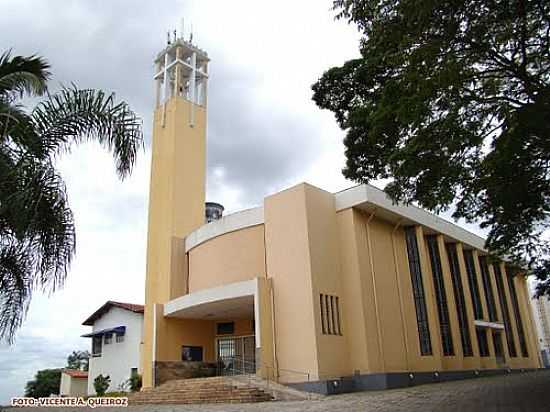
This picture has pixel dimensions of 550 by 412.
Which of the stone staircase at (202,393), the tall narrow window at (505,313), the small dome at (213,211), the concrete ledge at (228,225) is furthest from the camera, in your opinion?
the tall narrow window at (505,313)

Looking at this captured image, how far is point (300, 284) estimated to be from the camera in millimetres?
16844

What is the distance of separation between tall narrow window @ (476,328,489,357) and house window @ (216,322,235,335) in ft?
41.8

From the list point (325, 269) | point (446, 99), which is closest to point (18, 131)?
point (446, 99)

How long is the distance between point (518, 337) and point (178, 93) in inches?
959

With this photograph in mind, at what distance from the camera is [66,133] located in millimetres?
7098

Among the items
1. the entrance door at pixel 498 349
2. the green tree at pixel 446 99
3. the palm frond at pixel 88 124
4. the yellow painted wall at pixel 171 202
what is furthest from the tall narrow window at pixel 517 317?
the palm frond at pixel 88 124

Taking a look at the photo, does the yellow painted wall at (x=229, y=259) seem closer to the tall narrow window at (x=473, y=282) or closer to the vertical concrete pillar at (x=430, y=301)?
the vertical concrete pillar at (x=430, y=301)

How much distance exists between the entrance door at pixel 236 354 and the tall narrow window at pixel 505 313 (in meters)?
15.9

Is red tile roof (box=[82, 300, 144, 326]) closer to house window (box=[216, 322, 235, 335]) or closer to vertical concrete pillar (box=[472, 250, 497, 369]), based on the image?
house window (box=[216, 322, 235, 335])

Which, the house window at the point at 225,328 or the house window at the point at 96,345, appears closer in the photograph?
the house window at the point at 225,328

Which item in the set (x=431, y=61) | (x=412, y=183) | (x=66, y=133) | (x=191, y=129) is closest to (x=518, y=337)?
(x=191, y=129)

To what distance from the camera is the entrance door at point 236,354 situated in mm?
20864

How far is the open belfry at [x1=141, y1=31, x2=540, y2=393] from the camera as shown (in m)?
16.8

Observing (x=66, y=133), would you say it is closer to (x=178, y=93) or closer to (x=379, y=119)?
(x=379, y=119)
